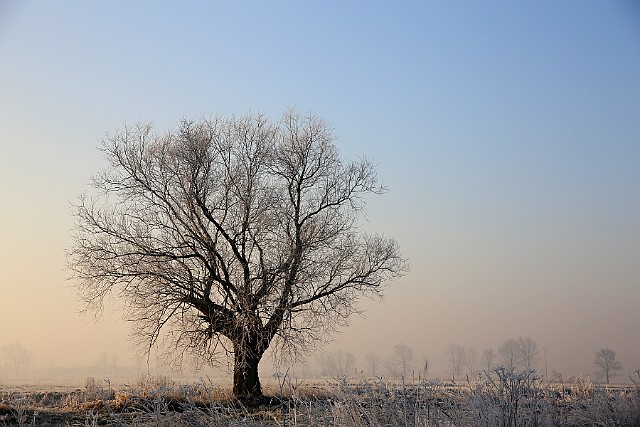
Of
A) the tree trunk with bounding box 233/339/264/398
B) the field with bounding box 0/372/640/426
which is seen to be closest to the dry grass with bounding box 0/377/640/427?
the field with bounding box 0/372/640/426

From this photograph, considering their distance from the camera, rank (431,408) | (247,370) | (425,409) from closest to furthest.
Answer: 1. (425,409)
2. (431,408)
3. (247,370)

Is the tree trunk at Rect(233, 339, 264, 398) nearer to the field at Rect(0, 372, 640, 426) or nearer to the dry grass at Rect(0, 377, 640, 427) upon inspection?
the dry grass at Rect(0, 377, 640, 427)

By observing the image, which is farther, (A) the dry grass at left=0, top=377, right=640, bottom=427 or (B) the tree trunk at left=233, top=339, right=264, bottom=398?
(B) the tree trunk at left=233, top=339, right=264, bottom=398

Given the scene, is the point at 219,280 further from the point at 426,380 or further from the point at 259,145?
the point at 426,380

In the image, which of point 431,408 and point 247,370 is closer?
point 431,408

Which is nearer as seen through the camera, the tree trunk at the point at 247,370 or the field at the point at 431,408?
the field at the point at 431,408

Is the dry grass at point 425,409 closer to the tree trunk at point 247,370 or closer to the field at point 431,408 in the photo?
the field at point 431,408

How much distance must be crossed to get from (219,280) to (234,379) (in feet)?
9.91

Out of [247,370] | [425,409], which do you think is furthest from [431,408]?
[247,370]

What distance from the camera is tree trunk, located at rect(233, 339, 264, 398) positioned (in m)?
20.7

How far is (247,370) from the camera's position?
69.0ft

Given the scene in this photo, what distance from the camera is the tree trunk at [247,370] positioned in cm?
2066

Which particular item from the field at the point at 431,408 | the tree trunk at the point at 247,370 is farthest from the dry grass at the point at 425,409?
the tree trunk at the point at 247,370

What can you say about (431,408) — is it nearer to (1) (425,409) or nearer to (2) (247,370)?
(1) (425,409)
